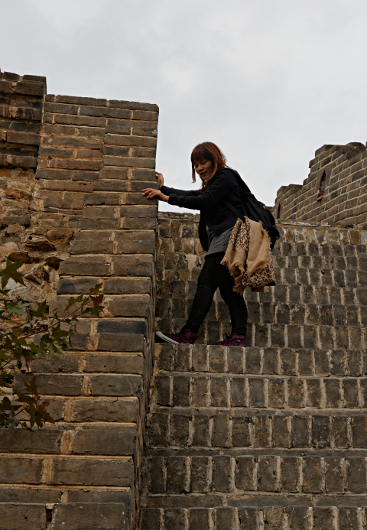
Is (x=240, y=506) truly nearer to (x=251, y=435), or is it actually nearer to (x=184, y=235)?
(x=251, y=435)

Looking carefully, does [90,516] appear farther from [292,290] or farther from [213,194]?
[292,290]

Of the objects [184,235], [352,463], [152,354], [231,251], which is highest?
[184,235]

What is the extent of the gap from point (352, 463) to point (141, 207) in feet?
6.33

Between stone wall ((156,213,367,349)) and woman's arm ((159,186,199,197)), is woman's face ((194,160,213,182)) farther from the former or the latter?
stone wall ((156,213,367,349))

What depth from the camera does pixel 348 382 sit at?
3.63 m

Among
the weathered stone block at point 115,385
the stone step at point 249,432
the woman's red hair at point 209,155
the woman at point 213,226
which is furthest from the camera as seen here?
the woman's red hair at point 209,155

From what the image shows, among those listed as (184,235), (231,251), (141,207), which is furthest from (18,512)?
(184,235)

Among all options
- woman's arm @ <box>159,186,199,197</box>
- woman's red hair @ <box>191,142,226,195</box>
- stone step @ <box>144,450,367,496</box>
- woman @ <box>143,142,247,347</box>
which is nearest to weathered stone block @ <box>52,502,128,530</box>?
stone step @ <box>144,450,367,496</box>

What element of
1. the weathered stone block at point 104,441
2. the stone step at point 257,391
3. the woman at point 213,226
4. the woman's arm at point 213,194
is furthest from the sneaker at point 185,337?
the weathered stone block at point 104,441

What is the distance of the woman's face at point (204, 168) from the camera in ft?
13.8

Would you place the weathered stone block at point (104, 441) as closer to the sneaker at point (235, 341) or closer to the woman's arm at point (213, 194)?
the sneaker at point (235, 341)

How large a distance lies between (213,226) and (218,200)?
20 cm

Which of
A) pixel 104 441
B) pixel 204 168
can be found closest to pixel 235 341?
pixel 204 168

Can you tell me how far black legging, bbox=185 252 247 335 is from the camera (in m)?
3.95
